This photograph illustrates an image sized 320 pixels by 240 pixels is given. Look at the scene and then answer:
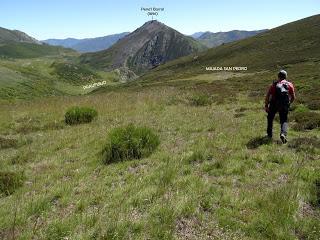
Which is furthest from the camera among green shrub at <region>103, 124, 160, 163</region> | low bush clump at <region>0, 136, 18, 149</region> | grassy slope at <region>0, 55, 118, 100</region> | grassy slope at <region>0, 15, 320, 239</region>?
grassy slope at <region>0, 55, 118, 100</region>

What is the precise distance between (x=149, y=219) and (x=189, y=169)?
10.3 ft

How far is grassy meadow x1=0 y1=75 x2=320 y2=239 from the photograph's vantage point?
681 centimetres

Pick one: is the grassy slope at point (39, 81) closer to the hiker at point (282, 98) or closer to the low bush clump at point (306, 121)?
the low bush clump at point (306, 121)

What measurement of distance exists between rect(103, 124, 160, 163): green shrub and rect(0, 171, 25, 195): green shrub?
254cm

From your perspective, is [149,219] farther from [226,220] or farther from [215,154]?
[215,154]

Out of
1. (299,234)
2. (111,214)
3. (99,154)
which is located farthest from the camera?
(99,154)

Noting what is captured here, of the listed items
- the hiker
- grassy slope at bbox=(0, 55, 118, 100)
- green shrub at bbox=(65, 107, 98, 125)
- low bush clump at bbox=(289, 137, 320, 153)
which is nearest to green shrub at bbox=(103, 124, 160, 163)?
the hiker

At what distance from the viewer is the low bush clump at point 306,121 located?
1564cm

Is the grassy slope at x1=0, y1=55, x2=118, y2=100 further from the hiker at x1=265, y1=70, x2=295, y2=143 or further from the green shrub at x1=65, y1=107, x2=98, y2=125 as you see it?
the hiker at x1=265, y1=70, x2=295, y2=143

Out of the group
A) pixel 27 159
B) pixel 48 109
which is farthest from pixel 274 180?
pixel 48 109

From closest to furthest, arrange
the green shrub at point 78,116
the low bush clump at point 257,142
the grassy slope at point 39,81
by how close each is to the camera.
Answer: the low bush clump at point 257,142, the green shrub at point 78,116, the grassy slope at point 39,81

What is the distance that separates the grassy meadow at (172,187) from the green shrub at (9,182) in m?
0.08

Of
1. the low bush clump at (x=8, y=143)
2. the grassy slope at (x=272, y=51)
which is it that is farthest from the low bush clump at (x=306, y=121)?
the grassy slope at (x=272, y=51)

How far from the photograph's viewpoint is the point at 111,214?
7.23 meters
